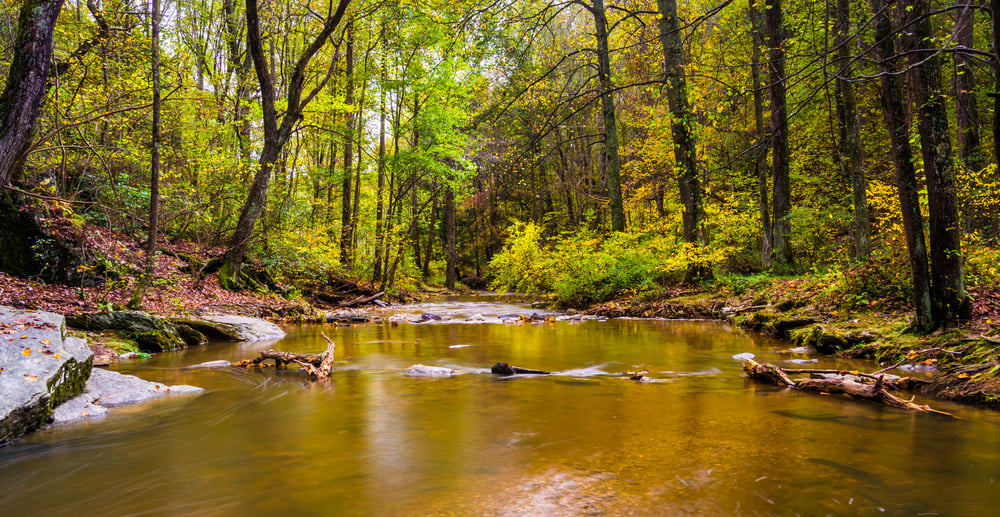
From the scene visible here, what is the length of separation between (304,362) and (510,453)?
156 inches

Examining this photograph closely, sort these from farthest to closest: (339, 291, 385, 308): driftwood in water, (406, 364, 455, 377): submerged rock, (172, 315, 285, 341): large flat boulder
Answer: (339, 291, 385, 308): driftwood in water
(172, 315, 285, 341): large flat boulder
(406, 364, 455, 377): submerged rock

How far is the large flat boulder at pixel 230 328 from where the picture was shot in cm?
901

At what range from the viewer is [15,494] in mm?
2719

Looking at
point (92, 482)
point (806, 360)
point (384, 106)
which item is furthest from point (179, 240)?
point (806, 360)

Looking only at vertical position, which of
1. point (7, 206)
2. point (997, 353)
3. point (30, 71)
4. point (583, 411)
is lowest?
point (583, 411)

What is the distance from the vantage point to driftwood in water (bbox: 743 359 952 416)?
4.10 metres

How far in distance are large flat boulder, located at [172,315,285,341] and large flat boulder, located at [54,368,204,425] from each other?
3945 mm

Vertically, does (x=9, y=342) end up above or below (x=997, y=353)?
above

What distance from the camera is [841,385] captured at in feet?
15.0

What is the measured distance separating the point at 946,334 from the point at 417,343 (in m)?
7.54

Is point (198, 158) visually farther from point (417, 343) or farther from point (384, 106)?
point (417, 343)

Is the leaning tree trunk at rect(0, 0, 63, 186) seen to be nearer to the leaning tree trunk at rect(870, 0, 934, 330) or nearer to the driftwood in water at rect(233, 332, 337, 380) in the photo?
the driftwood in water at rect(233, 332, 337, 380)

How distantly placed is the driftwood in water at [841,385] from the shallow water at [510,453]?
0.18 meters

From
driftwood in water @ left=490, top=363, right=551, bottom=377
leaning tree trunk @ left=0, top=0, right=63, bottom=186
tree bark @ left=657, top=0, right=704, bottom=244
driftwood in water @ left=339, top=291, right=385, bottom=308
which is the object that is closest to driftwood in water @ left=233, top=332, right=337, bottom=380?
driftwood in water @ left=490, top=363, right=551, bottom=377
